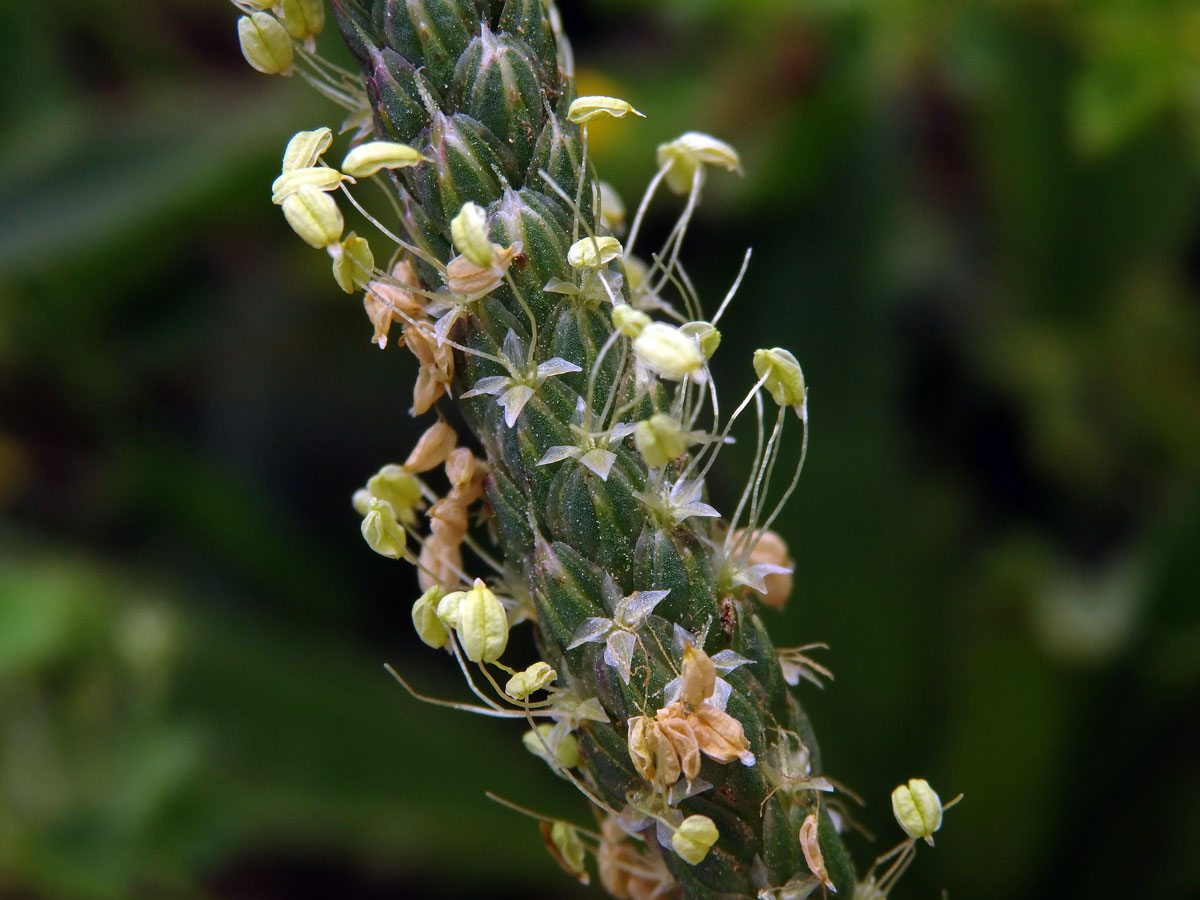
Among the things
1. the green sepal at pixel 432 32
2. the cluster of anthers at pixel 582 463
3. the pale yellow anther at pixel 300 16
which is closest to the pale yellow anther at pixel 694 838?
the cluster of anthers at pixel 582 463

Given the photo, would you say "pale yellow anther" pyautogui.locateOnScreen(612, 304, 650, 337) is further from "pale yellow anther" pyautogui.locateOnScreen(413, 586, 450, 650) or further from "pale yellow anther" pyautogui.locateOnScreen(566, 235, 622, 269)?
"pale yellow anther" pyautogui.locateOnScreen(413, 586, 450, 650)

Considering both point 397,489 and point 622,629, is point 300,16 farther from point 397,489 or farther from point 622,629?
point 622,629

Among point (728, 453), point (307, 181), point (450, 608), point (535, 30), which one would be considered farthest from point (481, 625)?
point (728, 453)

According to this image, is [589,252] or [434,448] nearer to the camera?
[589,252]

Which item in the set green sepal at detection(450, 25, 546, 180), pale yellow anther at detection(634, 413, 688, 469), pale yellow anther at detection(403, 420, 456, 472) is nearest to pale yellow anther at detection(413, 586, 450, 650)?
pale yellow anther at detection(403, 420, 456, 472)

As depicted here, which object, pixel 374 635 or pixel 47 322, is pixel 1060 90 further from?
pixel 47 322

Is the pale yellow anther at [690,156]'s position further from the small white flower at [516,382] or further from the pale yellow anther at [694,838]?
the pale yellow anther at [694,838]
